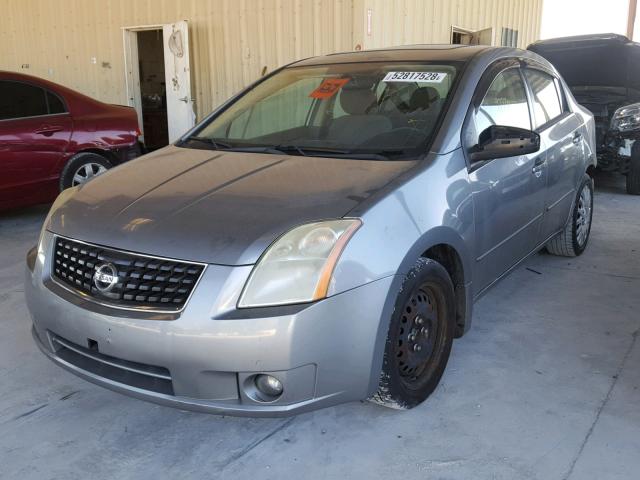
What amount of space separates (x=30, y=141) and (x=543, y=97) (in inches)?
162

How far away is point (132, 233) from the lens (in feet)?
6.84

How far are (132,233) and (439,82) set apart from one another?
159 cm

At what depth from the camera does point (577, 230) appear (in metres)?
4.34

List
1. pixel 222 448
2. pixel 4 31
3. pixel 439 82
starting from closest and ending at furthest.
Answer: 1. pixel 222 448
2. pixel 439 82
3. pixel 4 31

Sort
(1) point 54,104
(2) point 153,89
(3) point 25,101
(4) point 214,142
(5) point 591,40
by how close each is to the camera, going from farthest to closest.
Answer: (2) point 153,89
(5) point 591,40
(1) point 54,104
(3) point 25,101
(4) point 214,142

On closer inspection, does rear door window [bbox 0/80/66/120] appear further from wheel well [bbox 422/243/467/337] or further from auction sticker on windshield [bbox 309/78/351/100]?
wheel well [bbox 422/243/467/337]

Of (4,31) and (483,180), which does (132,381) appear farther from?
(4,31)

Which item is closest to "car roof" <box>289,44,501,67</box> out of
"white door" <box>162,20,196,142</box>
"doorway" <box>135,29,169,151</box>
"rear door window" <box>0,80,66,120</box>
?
"rear door window" <box>0,80,66,120</box>

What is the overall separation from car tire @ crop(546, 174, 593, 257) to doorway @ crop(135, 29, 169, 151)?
8448 millimetres

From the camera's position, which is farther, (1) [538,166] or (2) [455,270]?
(1) [538,166]

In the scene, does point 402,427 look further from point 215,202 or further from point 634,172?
point 634,172

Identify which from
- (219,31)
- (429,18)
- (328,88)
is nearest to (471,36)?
(429,18)

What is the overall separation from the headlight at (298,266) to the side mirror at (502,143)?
0.92 meters

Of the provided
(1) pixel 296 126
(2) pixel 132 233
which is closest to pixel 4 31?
(1) pixel 296 126
